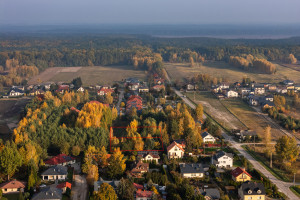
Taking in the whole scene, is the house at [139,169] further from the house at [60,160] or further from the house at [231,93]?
the house at [231,93]

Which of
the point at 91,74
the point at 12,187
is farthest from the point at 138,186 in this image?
the point at 91,74

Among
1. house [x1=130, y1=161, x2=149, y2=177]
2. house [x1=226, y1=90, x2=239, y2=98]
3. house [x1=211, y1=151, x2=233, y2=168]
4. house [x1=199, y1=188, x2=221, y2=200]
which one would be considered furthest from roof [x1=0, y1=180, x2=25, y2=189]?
house [x1=226, y1=90, x2=239, y2=98]

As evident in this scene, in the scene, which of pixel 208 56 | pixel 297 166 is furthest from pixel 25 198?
pixel 208 56

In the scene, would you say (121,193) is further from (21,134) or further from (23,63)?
(23,63)

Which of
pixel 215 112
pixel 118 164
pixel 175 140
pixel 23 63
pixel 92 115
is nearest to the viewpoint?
pixel 118 164

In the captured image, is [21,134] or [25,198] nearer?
[25,198]

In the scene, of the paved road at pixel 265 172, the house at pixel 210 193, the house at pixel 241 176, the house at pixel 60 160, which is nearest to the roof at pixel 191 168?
the house at pixel 241 176

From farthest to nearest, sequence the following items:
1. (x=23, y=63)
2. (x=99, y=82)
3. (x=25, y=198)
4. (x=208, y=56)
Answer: (x=208, y=56)
(x=23, y=63)
(x=99, y=82)
(x=25, y=198)

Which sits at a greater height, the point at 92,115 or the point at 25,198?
the point at 92,115
